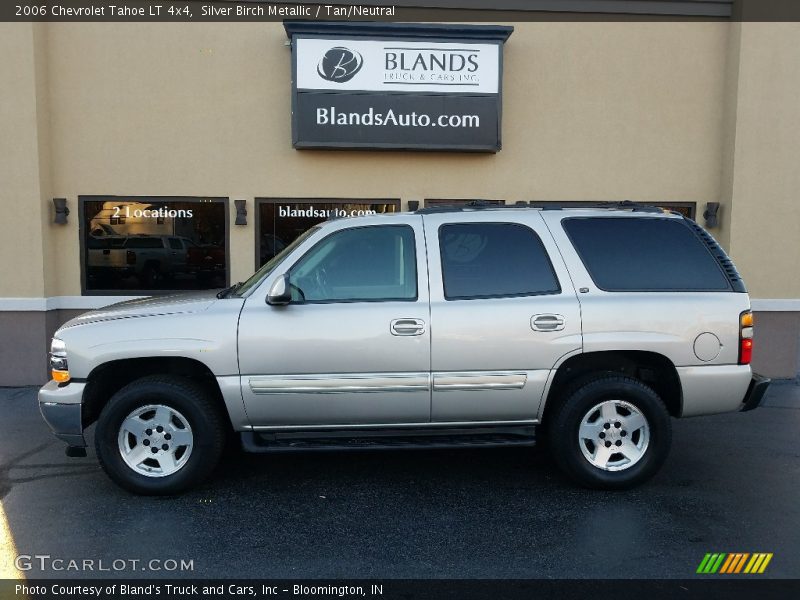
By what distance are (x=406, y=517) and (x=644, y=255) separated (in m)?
2.58

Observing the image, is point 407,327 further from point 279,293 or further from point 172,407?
point 172,407

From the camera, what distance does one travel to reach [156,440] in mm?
5145

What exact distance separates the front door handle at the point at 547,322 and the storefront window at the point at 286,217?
14.0 ft

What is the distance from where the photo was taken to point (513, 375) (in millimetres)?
5156

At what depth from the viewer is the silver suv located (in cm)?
505

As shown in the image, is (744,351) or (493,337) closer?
(493,337)

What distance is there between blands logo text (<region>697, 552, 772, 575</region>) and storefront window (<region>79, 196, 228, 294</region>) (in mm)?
6546

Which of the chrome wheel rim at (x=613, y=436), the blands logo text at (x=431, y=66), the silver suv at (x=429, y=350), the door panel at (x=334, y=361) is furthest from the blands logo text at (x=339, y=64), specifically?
the chrome wheel rim at (x=613, y=436)

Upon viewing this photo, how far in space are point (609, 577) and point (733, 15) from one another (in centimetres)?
792

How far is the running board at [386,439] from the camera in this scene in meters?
5.11

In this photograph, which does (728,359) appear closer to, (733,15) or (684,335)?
(684,335)

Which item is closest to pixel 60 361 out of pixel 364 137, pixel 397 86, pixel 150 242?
pixel 150 242
